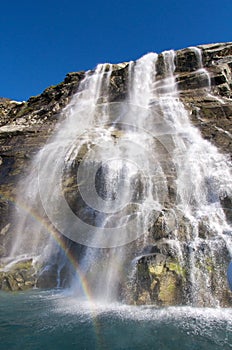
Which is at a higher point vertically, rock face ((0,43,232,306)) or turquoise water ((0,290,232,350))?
rock face ((0,43,232,306))

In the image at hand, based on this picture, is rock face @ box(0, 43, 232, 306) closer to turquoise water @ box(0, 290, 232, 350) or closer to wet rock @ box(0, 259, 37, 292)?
wet rock @ box(0, 259, 37, 292)

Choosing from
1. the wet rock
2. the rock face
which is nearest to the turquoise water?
the rock face

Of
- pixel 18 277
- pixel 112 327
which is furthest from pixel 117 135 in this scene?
pixel 112 327

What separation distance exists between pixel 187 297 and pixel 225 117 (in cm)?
1715

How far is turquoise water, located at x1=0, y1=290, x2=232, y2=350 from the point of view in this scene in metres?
8.56

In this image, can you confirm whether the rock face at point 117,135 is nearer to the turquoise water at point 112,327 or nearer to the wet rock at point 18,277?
the wet rock at point 18,277

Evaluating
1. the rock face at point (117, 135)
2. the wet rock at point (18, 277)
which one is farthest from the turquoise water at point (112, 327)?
the wet rock at point (18, 277)

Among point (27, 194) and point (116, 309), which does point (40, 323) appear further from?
point (27, 194)

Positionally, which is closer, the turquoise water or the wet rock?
the turquoise water

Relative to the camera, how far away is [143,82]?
3197 centimetres

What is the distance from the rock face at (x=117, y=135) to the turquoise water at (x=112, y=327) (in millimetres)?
1107

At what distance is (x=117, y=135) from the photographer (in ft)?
78.4

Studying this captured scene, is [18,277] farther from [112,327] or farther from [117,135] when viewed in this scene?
[117,135]

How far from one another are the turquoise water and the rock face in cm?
111
